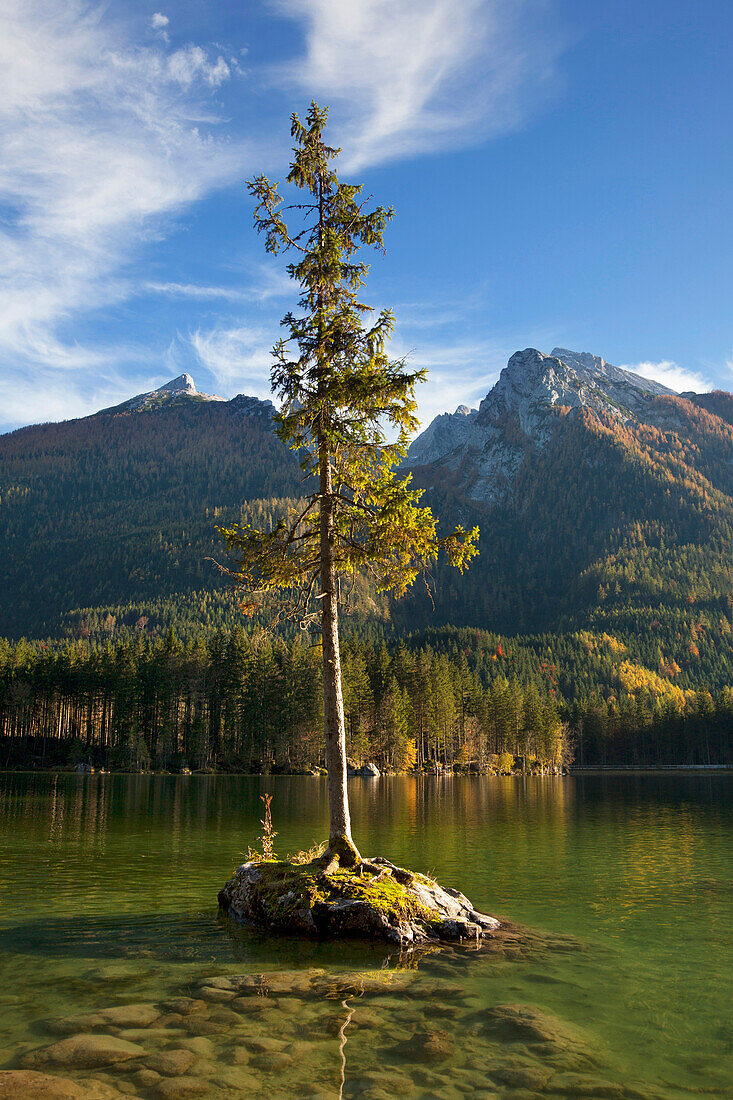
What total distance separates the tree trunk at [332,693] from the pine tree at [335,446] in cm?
3

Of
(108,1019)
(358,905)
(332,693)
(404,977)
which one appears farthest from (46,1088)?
(332,693)

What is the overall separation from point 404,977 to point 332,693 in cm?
712

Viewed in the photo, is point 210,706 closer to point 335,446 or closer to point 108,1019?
point 335,446

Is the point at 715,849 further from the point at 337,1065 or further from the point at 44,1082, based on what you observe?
the point at 44,1082

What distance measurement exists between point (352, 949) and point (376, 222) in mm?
18315

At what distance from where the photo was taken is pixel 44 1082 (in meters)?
7.22

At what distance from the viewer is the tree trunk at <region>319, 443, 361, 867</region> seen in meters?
16.8

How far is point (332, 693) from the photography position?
17.6m

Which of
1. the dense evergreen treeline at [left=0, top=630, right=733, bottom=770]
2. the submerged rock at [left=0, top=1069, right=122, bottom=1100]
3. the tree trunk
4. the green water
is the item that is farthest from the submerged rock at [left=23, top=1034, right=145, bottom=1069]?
the dense evergreen treeline at [left=0, top=630, right=733, bottom=770]

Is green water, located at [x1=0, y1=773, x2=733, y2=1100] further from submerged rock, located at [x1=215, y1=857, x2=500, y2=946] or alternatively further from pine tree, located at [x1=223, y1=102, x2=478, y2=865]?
pine tree, located at [x1=223, y1=102, x2=478, y2=865]

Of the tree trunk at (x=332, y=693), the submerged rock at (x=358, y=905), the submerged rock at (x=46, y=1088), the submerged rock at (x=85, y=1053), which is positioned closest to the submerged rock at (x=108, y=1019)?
the submerged rock at (x=85, y=1053)

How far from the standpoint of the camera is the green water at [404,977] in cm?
785

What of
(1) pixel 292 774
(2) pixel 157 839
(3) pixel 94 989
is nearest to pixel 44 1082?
(3) pixel 94 989

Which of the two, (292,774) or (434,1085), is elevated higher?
(434,1085)
